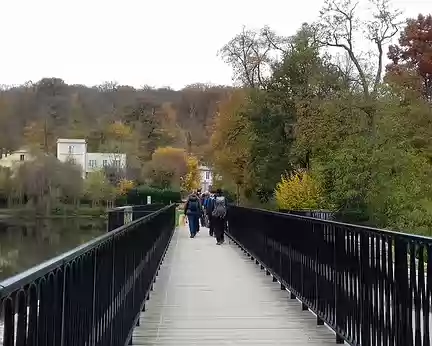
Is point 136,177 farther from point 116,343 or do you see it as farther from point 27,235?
point 116,343

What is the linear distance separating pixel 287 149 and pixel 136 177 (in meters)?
43.0

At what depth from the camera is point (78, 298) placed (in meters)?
3.66

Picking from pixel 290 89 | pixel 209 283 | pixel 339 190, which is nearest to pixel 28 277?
pixel 209 283

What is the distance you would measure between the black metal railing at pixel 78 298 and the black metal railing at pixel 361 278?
1.89 meters

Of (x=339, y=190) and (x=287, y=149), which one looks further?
(x=287, y=149)

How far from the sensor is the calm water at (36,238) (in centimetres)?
3062

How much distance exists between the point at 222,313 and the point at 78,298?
4.93 m

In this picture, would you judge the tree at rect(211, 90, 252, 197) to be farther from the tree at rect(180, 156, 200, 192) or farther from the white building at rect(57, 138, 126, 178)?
the white building at rect(57, 138, 126, 178)

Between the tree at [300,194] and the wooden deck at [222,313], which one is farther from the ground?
the tree at [300,194]

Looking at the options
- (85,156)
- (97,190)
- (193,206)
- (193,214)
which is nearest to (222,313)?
(193,214)

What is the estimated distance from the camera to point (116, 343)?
5.37 meters

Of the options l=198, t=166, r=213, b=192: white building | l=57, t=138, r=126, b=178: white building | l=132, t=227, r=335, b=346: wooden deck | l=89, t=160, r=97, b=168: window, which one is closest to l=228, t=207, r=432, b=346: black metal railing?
l=132, t=227, r=335, b=346: wooden deck

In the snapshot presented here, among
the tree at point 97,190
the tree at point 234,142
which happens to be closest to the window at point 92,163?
the tree at point 97,190

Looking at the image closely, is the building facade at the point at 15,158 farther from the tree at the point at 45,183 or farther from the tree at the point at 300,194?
the tree at the point at 300,194
